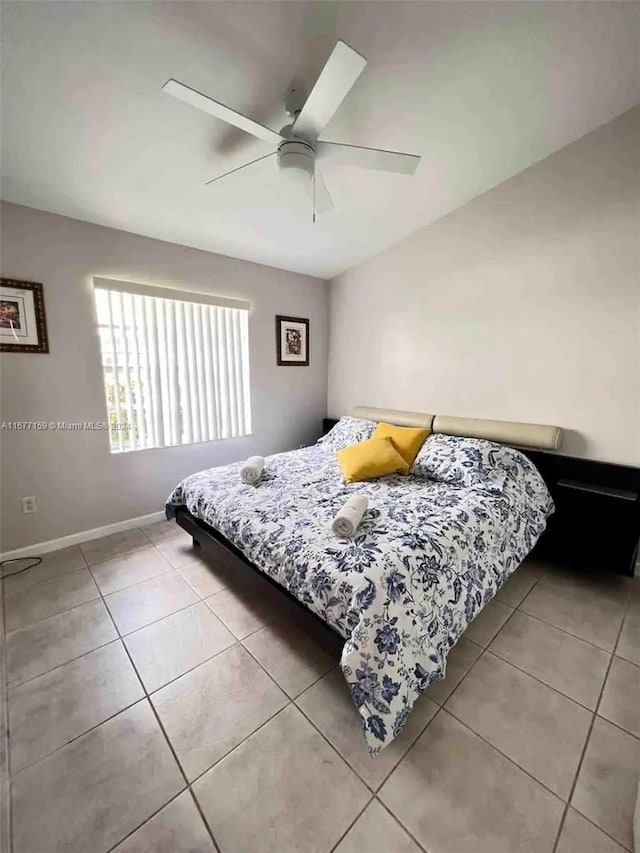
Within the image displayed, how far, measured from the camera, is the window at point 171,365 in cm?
266

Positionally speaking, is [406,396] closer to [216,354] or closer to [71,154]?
[216,354]

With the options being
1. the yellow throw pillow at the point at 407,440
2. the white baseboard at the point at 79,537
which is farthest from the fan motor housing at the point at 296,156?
the white baseboard at the point at 79,537

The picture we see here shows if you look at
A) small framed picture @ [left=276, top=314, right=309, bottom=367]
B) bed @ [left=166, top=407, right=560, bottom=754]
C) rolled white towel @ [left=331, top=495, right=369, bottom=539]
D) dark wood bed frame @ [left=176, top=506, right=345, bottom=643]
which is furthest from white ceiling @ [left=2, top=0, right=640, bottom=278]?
dark wood bed frame @ [left=176, top=506, right=345, bottom=643]

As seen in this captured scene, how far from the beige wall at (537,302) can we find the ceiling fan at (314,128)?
1373mm

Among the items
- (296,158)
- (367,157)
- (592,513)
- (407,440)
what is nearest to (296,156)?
(296,158)

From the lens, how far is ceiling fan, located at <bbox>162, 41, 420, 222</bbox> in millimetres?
1188

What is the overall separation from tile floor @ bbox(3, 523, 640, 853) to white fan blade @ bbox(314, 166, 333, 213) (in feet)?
7.10

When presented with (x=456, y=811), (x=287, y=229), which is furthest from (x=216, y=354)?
(x=456, y=811)

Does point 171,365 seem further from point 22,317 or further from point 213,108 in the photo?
point 213,108

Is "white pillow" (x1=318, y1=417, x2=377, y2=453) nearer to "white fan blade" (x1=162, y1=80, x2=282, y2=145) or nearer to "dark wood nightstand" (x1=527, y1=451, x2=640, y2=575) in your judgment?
"dark wood nightstand" (x1=527, y1=451, x2=640, y2=575)

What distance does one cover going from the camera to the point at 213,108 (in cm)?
131

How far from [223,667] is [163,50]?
107 inches

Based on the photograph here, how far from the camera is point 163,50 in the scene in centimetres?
140

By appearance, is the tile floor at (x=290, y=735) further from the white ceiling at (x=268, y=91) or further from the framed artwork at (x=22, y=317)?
the white ceiling at (x=268, y=91)
